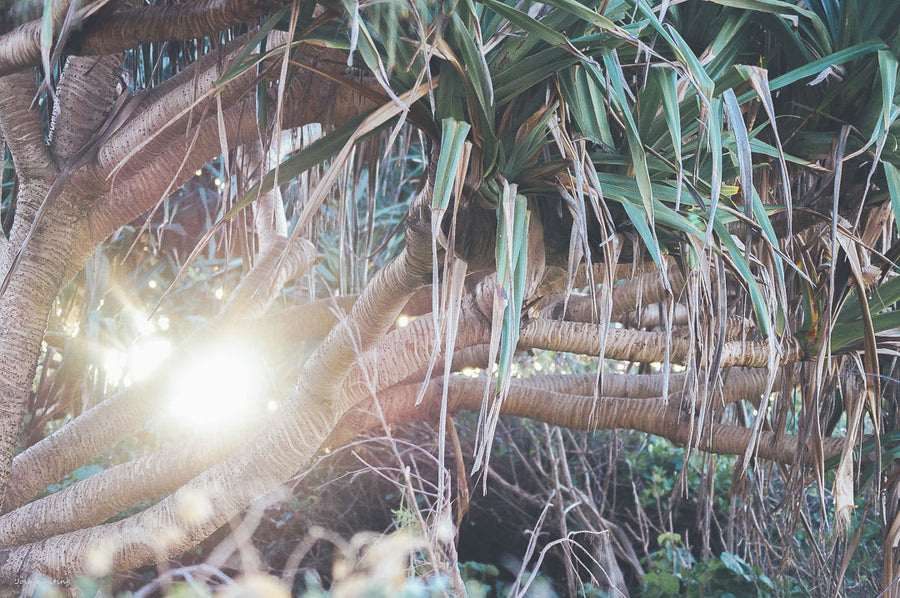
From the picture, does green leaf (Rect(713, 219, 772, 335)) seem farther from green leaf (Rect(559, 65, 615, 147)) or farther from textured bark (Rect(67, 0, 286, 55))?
textured bark (Rect(67, 0, 286, 55))

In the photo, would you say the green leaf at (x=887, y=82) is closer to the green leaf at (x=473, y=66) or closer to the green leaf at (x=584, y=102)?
the green leaf at (x=584, y=102)

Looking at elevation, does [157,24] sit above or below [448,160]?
above

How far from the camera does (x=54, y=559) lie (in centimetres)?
135

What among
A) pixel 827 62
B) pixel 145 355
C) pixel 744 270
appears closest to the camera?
pixel 744 270

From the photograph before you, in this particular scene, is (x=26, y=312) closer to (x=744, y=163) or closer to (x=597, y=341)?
(x=597, y=341)

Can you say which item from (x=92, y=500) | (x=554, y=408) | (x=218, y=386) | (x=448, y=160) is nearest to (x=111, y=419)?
(x=92, y=500)

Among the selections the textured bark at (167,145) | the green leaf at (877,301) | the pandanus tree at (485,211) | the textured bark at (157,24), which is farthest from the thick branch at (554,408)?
the textured bark at (157,24)

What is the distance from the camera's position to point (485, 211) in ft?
3.30

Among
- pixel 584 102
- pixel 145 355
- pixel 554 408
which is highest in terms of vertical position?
pixel 584 102

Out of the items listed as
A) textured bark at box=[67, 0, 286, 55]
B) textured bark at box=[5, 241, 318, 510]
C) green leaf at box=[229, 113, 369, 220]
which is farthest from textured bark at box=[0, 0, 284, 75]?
textured bark at box=[5, 241, 318, 510]

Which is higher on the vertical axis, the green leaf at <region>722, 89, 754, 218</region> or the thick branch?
the green leaf at <region>722, 89, 754, 218</region>

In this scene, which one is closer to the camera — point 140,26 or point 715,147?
point 715,147

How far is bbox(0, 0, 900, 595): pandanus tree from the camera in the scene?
0.86m

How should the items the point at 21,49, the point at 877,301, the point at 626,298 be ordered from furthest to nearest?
the point at 626,298
the point at 877,301
the point at 21,49
